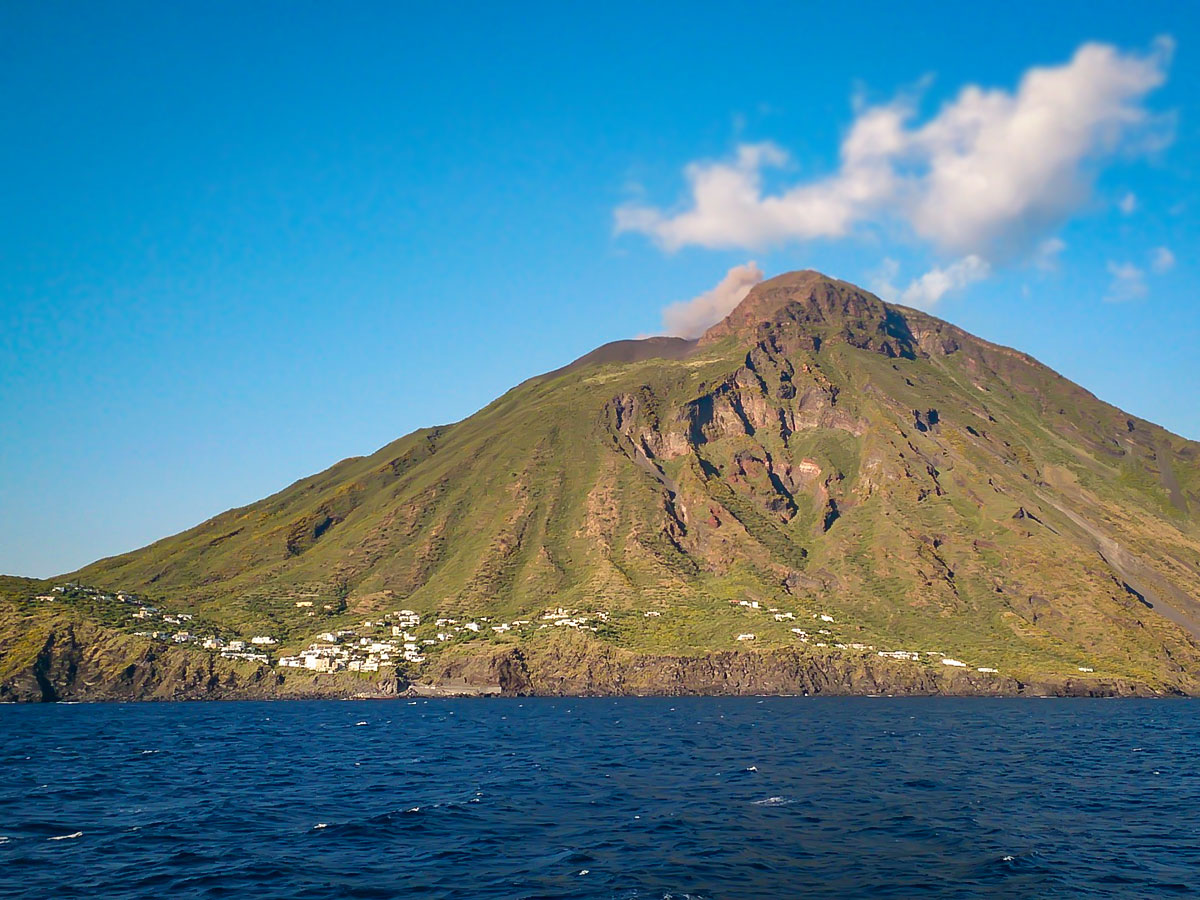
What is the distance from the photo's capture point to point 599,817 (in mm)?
A: 74125

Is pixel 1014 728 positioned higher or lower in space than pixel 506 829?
lower

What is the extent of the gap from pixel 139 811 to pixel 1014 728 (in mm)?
152561

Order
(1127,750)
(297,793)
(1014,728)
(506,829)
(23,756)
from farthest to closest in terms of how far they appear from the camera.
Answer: (1014,728) → (1127,750) → (23,756) → (297,793) → (506,829)

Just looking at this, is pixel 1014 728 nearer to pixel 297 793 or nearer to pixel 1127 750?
pixel 1127 750

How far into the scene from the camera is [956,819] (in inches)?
2921

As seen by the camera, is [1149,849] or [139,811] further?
[139,811]

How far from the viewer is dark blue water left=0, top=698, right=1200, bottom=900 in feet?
180

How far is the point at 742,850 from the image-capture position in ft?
203

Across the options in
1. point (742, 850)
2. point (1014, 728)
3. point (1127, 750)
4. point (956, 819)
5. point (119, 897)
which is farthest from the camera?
point (1014, 728)

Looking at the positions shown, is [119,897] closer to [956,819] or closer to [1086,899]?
[1086,899]

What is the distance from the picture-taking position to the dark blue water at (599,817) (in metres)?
54.7

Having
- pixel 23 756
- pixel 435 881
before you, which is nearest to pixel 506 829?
pixel 435 881

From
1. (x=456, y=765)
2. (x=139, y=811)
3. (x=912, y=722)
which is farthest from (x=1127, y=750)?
(x=139, y=811)

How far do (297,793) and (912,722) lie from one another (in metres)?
130
